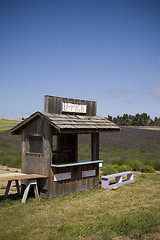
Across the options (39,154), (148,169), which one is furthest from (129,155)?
(39,154)

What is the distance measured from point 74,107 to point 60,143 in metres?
1.57

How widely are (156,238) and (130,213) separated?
1.65 m

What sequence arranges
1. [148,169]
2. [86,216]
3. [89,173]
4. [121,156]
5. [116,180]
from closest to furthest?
[86,216]
[89,173]
[116,180]
[148,169]
[121,156]

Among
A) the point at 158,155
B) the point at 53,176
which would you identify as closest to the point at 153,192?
the point at 53,176

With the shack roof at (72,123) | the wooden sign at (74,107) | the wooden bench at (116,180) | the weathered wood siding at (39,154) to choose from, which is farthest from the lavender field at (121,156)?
the weathered wood siding at (39,154)

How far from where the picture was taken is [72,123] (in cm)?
944

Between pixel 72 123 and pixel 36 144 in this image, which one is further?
pixel 36 144

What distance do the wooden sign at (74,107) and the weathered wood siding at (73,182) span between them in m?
2.25

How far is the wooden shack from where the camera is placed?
29.9 ft

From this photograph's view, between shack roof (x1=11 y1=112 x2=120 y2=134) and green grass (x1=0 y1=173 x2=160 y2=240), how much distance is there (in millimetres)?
2439

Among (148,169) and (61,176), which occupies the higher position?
(61,176)

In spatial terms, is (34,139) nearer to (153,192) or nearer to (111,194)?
(111,194)

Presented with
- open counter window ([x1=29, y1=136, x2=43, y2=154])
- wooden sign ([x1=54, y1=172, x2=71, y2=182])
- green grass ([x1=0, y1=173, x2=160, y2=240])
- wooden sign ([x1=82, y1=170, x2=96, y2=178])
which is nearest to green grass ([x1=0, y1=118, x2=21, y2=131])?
open counter window ([x1=29, y1=136, x2=43, y2=154])

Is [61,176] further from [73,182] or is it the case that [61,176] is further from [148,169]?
A: [148,169]
